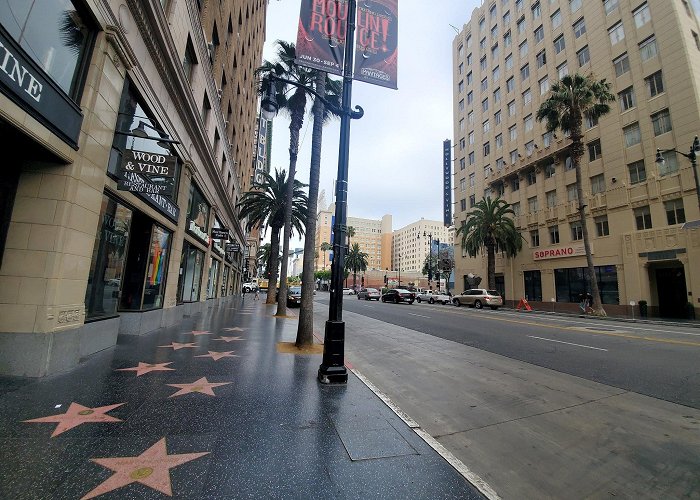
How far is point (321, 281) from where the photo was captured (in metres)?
114

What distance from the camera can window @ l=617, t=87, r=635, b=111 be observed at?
26825 millimetres

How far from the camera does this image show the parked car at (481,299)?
3097 centimetres

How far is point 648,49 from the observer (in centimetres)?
2591

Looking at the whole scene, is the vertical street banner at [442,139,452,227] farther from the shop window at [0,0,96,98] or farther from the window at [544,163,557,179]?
the shop window at [0,0,96,98]

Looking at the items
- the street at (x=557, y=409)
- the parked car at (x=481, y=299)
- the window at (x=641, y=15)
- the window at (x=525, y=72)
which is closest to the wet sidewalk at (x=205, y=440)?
the street at (x=557, y=409)

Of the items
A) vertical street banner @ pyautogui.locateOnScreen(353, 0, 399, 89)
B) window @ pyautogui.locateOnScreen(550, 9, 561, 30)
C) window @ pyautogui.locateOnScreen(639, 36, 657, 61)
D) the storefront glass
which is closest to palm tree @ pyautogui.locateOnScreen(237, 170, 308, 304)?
the storefront glass

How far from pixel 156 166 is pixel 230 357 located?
15.2 ft

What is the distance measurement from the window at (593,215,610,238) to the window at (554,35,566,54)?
19.2 m

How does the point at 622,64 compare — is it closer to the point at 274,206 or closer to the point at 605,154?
the point at 605,154

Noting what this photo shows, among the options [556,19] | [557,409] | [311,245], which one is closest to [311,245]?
[311,245]

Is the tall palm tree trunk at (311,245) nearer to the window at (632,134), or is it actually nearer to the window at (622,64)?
the window at (632,134)

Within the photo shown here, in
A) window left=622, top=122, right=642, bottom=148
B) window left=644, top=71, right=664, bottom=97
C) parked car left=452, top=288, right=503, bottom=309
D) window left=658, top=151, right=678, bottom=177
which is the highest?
window left=644, top=71, right=664, bottom=97

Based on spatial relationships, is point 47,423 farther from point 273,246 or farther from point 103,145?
point 273,246

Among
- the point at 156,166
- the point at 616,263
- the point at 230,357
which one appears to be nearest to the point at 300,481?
the point at 230,357
